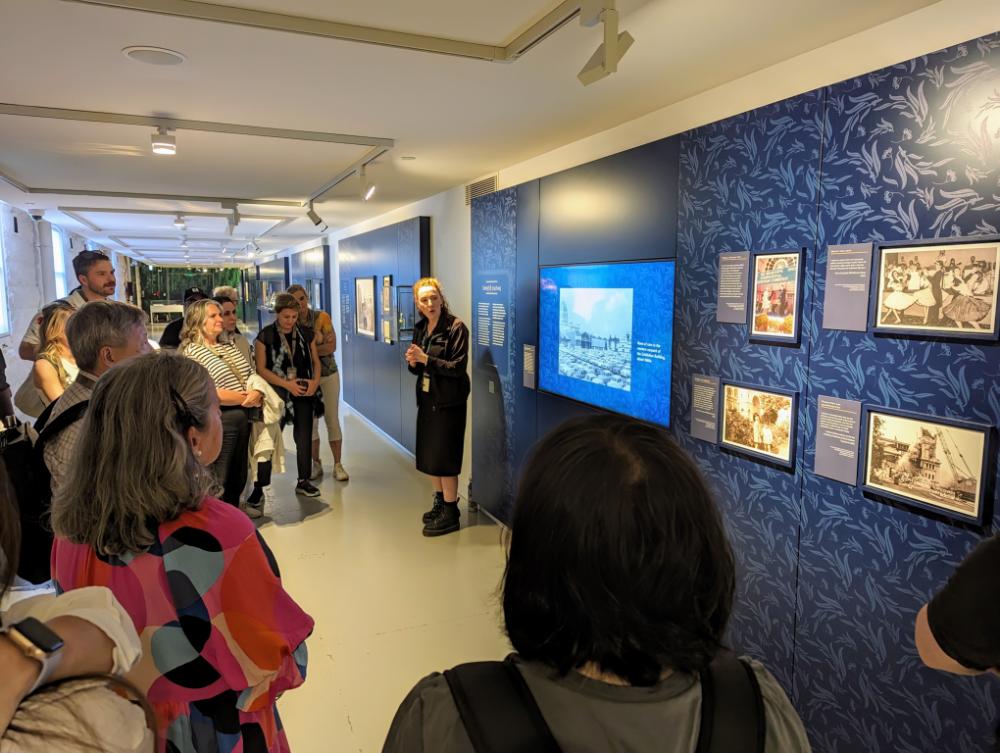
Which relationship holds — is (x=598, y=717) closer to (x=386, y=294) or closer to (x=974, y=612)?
(x=974, y=612)

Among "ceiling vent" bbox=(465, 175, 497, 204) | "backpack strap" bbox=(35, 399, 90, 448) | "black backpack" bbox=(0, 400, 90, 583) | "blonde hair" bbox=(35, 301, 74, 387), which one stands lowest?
"black backpack" bbox=(0, 400, 90, 583)

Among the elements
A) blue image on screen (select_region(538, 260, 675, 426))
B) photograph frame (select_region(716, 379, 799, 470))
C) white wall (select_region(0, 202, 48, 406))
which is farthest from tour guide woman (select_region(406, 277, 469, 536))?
white wall (select_region(0, 202, 48, 406))

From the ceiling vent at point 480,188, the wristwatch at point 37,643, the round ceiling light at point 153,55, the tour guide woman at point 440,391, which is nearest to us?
the wristwatch at point 37,643

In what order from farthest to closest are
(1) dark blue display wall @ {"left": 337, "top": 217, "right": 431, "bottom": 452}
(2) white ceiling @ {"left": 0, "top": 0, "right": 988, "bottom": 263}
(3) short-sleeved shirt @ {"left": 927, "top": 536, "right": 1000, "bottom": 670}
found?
(1) dark blue display wall @ {"left": 337, "top": 217, "right": 431, "bottom": 452} → (2) white ceiling @ {"left": 0, "top": 0, "right": 988, "bottom": 263} → (3) short-sleeved shirt @ {"left": 927, "top": 536, "right": 1000, "bottom": 670}

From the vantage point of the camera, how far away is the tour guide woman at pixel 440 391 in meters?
4.46

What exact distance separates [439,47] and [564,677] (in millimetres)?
2160

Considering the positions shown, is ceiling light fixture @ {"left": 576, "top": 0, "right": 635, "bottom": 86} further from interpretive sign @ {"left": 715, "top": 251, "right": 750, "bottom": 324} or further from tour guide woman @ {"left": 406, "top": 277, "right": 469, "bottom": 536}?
tour guide woman @ {"left": 406, "top": 277, "right": 469, "bottom": 536}

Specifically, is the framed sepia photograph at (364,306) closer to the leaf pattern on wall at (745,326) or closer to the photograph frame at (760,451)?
the leaf pattern on wall at (745,326)

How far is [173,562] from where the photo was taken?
130 cm

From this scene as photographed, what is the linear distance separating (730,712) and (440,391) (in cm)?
381

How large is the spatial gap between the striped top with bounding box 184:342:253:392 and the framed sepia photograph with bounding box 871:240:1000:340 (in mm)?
3450

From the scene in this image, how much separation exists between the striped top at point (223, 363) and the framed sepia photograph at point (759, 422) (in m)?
2.91

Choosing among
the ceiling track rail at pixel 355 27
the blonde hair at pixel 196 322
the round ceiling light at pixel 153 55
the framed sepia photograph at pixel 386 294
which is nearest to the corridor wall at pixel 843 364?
the ceiling track rail at pixel 355 27

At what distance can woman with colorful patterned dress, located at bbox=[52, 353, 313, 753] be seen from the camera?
129cm
